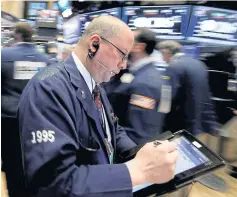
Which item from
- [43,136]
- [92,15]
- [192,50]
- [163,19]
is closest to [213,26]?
[192,50]

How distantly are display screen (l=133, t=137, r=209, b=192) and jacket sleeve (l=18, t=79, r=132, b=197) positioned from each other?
0.53ft

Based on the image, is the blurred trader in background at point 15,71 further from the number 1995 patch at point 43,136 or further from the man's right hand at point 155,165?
the man's right hand at point 155,165

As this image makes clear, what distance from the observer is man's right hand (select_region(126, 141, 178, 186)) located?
86cm

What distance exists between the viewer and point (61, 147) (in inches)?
32.7

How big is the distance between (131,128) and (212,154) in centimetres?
118

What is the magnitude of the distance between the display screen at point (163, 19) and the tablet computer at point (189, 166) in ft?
13.0

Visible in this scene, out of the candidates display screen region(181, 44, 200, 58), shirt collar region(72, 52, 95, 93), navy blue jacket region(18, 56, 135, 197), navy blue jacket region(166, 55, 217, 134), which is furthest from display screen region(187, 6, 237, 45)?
navy blue jacket region(18, 56, 135, 197)

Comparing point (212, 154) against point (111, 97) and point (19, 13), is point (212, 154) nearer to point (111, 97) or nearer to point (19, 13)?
point (111, 97)

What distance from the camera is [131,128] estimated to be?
210cm

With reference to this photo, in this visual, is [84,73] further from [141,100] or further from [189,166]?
[141,100]

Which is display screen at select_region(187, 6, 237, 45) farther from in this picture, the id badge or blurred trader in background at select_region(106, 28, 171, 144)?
the id badge

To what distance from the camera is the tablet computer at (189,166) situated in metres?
0.90

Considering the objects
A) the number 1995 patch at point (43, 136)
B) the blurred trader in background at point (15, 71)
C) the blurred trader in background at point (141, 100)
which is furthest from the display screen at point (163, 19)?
the number 1995 patch at point (43, 136)

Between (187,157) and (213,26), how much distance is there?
3.85 meters
